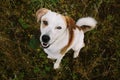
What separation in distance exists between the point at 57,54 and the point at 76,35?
350 mm

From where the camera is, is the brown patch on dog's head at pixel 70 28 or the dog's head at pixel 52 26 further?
the brown patch on dog's head at pixel 70 28

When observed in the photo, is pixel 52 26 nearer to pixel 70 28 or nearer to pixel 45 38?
pixel 45 38

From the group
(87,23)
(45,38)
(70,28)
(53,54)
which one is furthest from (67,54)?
(45,38)

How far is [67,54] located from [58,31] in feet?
3.49

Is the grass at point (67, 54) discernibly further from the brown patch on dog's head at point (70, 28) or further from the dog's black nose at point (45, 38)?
the dog's black nose at point (45, 38)

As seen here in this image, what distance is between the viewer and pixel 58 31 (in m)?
3.78

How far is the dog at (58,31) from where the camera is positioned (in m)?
3.74

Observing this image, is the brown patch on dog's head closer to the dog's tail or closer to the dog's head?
the dog's head

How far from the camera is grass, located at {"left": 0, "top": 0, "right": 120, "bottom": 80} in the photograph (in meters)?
4.65

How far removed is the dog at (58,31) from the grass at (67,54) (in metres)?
0.34

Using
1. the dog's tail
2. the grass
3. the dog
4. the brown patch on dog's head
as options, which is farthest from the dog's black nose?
the grass

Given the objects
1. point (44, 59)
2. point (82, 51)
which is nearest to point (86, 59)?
point (82, 51)

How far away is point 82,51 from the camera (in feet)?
15.9

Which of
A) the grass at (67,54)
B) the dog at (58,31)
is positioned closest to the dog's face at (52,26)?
the dog at (58,31)
